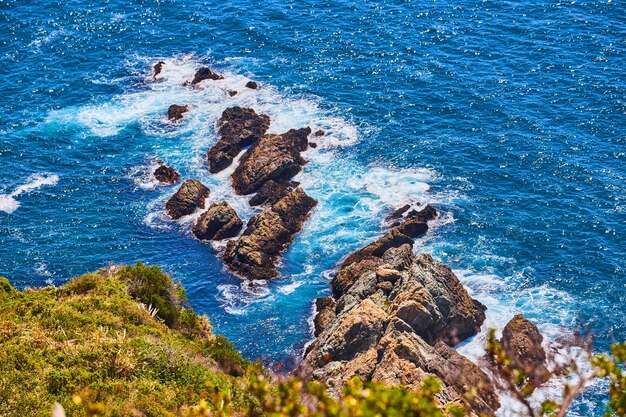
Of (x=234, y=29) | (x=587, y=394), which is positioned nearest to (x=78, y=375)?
(x=587, y=394)

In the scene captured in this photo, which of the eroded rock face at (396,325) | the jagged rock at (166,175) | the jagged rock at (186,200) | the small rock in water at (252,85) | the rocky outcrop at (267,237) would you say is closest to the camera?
the eroded rock face at (396,325)

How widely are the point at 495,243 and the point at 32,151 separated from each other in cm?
4798

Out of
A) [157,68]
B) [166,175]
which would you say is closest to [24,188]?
[166,175]

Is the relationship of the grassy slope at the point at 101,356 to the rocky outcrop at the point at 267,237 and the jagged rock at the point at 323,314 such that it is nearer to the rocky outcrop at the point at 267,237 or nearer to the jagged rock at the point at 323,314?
the jagged rock at the point at 323,314

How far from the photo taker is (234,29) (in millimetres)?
96188

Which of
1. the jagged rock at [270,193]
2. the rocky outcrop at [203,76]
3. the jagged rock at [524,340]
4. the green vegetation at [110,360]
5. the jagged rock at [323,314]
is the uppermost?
the green vegetation at [110,360]

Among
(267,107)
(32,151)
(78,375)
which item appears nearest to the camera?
(78,375)

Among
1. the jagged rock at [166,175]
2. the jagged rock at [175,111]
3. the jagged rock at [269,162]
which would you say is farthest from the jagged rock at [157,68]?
the jagged rock at [269,162]

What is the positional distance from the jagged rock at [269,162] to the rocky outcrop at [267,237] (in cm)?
394

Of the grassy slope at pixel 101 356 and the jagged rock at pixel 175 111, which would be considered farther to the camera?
the jagged rock at pixel 175 111

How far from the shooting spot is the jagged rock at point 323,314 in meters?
53.3

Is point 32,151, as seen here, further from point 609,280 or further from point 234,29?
point 609,280

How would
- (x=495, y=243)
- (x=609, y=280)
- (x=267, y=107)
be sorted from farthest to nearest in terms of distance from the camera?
(x=267, y=107), (x=495, y=243), (x=609, y=280)

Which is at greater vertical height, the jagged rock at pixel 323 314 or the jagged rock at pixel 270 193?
the jagged rock at pixel 270 193
